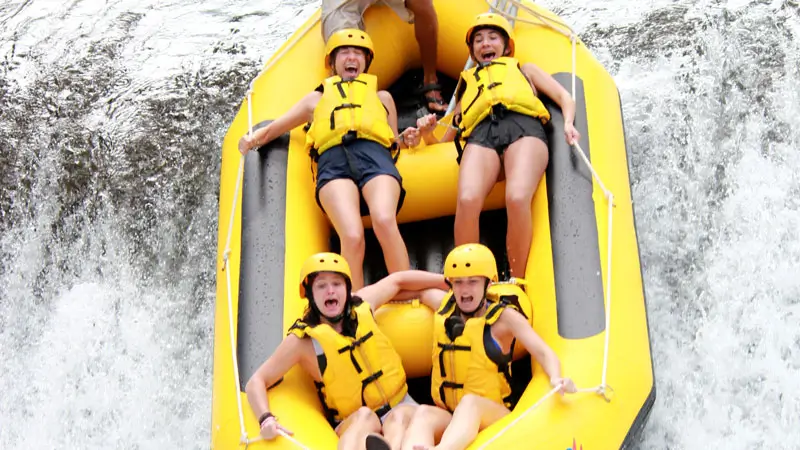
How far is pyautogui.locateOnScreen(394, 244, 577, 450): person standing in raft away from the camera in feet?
11.7

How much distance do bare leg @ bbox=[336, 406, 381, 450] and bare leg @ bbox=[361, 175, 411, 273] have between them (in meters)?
0.70

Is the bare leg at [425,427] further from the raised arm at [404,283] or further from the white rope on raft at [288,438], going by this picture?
the raised arm at [404,283]

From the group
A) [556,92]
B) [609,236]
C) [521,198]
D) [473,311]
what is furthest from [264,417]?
[556,92]

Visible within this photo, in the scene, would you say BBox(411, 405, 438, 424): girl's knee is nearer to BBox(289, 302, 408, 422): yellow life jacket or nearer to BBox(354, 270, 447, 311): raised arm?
BBox(289, 302, 408, 422): yellow life jacket

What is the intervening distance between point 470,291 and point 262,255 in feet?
2.99

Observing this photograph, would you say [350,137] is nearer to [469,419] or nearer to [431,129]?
[431,129]

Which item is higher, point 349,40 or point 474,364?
point 349,40

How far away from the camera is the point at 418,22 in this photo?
504 centimetres

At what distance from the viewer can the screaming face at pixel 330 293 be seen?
11.9ft

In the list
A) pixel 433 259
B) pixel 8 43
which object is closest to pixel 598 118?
pixel 433 259

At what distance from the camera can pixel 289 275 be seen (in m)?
4.09

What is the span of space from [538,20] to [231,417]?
7.51 ft

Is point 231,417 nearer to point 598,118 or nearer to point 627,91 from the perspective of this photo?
point 598,118

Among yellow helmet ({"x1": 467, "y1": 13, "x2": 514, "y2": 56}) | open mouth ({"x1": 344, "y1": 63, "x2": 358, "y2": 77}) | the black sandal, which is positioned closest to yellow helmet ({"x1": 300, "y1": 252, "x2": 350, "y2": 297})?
open mouth ({"x1": 344, "y1": 63, "x2": 358, "y2": 77})
